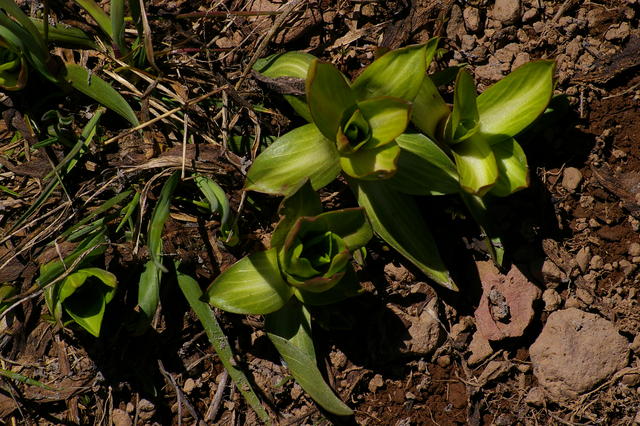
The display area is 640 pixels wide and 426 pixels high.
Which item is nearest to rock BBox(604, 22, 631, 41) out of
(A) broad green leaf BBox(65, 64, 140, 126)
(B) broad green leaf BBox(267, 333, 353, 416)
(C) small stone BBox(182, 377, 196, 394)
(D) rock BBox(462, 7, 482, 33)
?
(D) rock BBox(462, 7, 482, 33)

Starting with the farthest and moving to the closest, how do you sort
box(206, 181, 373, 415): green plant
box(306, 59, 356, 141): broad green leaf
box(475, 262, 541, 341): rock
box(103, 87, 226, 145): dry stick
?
1. box(475, 262, 541, 341): rock
2. box(103, 87, 226, 145): dry stick
3. box(206, 181, 373, 415): green plant
4. box(306, 59, 356, 141): broad green leaf

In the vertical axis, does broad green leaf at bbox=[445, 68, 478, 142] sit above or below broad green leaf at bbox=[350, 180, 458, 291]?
above

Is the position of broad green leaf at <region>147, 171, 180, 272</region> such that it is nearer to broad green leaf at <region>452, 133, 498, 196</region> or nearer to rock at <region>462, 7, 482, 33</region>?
broad green leaf at <region>452, 133, 498, 196</region>

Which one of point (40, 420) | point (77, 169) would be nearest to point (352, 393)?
point (40, 420)

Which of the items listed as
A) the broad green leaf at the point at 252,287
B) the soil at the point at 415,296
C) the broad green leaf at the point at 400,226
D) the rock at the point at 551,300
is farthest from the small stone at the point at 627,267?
the broad green leaf at the point at 252,287

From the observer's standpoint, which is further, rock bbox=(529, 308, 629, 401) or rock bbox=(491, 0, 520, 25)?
rock bbox=(491, 0, 520, 25)

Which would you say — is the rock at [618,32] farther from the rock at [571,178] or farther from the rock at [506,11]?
the rock at [571,178]

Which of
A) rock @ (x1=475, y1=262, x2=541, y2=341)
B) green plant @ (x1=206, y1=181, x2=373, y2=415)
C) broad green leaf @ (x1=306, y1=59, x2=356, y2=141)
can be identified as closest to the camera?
broad green leaf @ (x1=306, y1=59, x2=356, y2=141)
